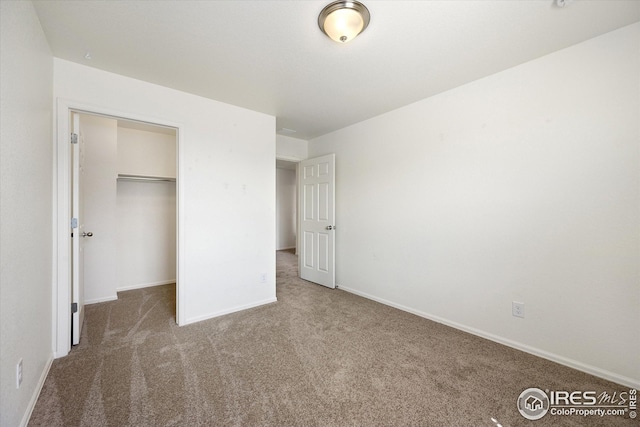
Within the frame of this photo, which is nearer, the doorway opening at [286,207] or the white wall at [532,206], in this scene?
the white wall at [532,206]

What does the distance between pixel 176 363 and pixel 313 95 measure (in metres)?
2.85

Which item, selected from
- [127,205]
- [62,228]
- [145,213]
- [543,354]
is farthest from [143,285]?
[543,354]

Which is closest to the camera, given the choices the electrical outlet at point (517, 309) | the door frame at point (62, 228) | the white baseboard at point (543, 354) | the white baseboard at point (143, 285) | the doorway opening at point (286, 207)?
the white baseboard at point (543, 354)

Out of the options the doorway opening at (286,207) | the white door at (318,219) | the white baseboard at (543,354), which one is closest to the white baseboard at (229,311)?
the white door at (318,219)

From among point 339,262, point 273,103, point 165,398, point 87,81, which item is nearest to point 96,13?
point 87,81

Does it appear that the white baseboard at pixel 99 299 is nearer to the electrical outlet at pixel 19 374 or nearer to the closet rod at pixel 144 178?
the closet rod at pixel 144 178

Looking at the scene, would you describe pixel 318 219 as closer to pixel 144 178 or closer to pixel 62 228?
pixel 144 178

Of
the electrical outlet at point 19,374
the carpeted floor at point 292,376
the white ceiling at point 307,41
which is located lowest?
the carpeted floor at point 292,376

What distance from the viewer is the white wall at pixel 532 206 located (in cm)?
185

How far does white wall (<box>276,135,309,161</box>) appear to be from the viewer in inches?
171

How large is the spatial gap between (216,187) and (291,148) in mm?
1820

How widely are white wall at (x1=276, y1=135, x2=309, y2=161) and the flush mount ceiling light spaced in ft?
8.78

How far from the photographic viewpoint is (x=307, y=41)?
76.2 inches

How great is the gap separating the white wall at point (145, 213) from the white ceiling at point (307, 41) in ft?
5.74
